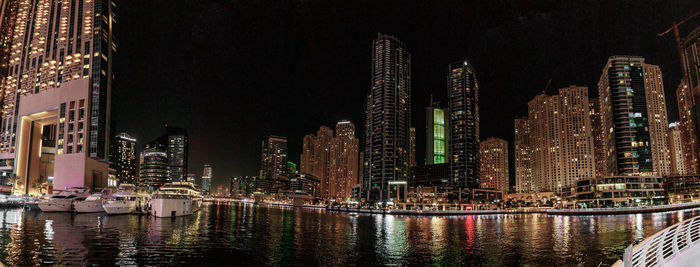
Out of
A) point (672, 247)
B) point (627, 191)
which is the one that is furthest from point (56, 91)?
point (627, 191)

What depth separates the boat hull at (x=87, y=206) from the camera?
3009 inches

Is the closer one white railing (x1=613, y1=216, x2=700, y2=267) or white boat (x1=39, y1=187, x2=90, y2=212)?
white railing (x1=613, y1=216, x2=700, y2=267)

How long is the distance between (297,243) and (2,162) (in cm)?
12317

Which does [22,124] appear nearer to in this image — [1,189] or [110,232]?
[1,189]

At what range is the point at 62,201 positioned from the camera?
265 ft

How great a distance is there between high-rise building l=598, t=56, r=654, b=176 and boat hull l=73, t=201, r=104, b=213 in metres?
187

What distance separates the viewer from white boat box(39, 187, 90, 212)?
78500 mm

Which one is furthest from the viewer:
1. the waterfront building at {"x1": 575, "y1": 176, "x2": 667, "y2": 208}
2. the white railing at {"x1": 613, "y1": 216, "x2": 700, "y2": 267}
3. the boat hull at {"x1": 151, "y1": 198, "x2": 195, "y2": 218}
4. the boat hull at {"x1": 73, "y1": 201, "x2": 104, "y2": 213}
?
the waterfront building at {"x1": 575, "y1": 176, "x2": 667, "y2": 208}

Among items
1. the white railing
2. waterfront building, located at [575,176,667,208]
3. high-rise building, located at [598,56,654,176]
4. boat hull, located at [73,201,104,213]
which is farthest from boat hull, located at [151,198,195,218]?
high-rise building, located at [598,56,654,176]

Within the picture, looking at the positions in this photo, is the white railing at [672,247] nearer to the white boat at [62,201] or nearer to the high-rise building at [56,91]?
the white boat at [62,201]

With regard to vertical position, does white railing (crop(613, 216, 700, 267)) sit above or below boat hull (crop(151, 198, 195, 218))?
above

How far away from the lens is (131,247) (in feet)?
106

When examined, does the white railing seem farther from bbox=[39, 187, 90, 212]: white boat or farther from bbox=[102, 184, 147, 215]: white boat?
bbox=[39, 187, 90, 212]: white boat

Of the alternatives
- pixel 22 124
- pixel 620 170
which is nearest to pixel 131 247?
pixel 22 124
